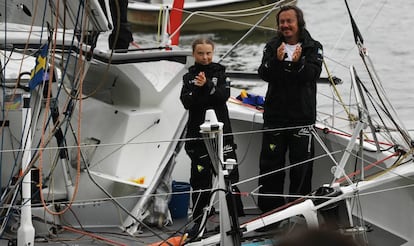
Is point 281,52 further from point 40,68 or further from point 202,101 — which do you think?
point 40,68

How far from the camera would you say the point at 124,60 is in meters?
5.63

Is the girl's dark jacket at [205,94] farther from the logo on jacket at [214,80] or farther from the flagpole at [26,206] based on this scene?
the flagpole at [26,206]

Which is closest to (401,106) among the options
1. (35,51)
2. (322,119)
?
(322,119)

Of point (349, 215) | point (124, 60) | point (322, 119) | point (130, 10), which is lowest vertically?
point (349, 215)

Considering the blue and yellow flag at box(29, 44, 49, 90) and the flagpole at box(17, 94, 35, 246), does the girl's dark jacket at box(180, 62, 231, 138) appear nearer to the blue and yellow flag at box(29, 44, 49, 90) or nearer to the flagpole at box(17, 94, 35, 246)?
the blue and yellow flag at box(29, 44, 49, 90)

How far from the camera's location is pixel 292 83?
199 inches

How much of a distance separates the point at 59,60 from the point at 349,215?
7.74 feet

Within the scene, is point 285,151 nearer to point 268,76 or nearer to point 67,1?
point 268,76

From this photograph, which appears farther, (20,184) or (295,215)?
(20,184)

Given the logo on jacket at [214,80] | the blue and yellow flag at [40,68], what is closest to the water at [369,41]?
the logo on jacket at [214,80]

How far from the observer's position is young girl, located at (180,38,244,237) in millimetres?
4949

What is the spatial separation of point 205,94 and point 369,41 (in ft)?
32.9

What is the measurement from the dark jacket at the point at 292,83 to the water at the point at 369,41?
5.09m

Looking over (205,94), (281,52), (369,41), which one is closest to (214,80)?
(205,94)
